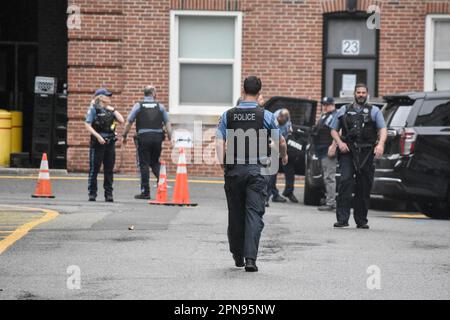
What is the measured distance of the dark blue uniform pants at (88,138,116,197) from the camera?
18.8 meters

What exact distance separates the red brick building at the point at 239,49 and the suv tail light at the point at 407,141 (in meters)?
7.46

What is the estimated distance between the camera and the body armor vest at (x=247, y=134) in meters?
11.3

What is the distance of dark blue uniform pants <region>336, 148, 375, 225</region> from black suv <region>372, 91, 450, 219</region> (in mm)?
1812

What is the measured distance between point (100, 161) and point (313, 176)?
338cm

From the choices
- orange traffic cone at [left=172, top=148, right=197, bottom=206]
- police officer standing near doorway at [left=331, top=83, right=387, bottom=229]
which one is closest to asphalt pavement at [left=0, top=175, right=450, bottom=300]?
police officer standing near doorway at [left=331, top=83, right=387, bottom=229]

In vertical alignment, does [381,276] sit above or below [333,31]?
below

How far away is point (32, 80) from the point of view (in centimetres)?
2819

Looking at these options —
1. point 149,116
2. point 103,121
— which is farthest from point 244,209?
point 149,116

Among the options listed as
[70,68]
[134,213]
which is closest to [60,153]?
[70,68]

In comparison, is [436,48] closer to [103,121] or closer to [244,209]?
[103,121]

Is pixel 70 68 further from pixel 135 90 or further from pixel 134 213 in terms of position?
pixel 134 213

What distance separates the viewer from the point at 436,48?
80.9ft

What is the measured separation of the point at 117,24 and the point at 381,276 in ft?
47.3

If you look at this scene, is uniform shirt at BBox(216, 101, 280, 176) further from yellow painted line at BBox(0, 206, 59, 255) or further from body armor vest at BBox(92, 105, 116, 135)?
body armor vest at BBox(92, 105, 116, 135)
